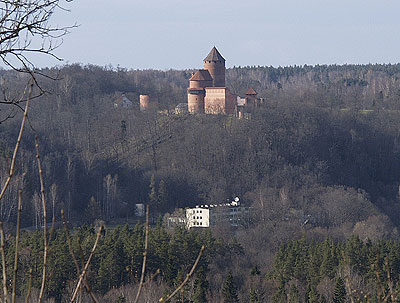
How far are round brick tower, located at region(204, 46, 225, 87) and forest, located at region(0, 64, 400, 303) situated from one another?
323cm

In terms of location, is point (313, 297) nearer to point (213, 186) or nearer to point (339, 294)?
point (339, 294)

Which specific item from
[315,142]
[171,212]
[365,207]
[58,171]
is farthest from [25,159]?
[315,142]

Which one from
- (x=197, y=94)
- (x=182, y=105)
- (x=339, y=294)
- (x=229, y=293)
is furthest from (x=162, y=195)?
(x=339, y=294)

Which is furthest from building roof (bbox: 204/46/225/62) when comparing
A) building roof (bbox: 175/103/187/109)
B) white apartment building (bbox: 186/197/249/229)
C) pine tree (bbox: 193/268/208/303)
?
pine tree (bbox: 193/268/208/303)

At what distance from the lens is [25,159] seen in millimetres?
32875

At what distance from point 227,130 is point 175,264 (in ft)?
71.4

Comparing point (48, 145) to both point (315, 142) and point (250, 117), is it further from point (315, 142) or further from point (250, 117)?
point (315, 142)

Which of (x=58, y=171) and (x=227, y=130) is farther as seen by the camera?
(x=227, y=130)

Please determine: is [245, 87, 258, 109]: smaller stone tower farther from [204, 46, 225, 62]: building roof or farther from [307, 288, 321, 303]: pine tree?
[307, 288, 321, 303]: pine tree

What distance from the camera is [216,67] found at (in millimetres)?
45594

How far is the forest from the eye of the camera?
1947cm

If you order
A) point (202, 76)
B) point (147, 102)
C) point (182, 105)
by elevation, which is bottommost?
point (182, 105)

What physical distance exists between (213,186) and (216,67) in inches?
471

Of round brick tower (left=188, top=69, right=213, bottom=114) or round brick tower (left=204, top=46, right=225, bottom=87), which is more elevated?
round brick tower (left=204, top=46, right=225, bottom=87)
